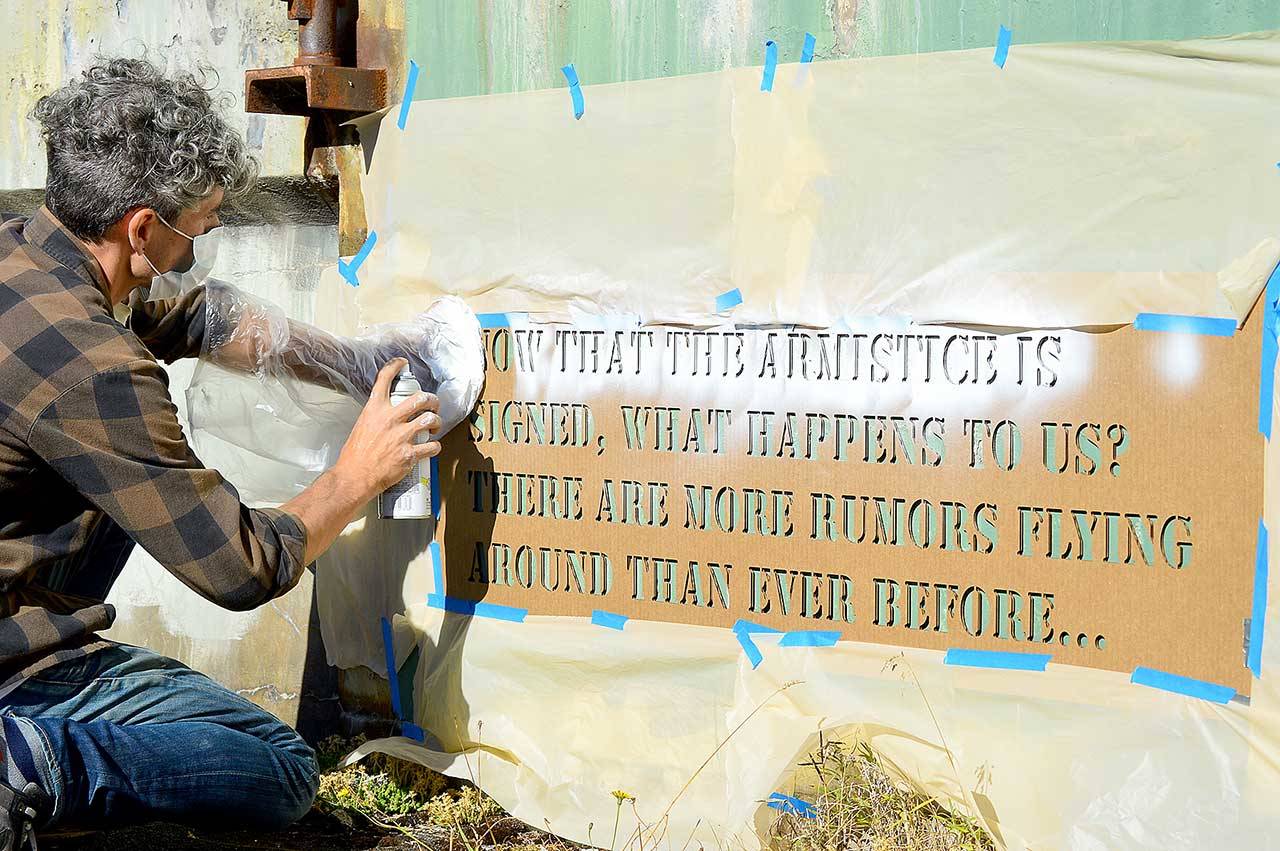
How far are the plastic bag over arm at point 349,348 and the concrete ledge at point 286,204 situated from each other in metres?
0.54

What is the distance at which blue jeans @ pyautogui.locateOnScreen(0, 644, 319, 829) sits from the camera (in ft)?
6.97

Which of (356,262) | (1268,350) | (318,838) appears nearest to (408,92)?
(356,262)

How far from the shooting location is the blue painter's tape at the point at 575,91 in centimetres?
281

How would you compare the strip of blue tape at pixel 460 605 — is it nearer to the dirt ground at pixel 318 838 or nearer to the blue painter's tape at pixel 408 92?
the dirt ground at pixel 318 838

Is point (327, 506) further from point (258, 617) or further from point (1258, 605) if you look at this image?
point (1258, 605)

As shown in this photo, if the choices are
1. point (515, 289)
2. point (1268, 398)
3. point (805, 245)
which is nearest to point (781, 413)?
point (805, 245)

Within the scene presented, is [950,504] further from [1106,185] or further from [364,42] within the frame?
[364,42]

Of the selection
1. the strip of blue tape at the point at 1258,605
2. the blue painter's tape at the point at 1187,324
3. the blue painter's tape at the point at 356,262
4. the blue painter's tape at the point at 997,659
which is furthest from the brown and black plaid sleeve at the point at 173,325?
the strip of blue tape at the point at 1258,605

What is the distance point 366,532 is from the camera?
3.18 meters

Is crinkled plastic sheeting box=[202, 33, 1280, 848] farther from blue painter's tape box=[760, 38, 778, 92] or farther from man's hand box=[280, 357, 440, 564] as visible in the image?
man's hand box=[280, 357, 440, 564]

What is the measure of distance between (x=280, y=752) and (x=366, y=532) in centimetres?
82

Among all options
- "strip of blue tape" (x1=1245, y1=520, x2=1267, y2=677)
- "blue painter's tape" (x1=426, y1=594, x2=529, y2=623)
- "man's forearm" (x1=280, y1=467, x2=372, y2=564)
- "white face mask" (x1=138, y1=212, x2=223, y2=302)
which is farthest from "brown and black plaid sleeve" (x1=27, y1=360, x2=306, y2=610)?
"strip of blue tape" (x1=1245, y1=520, x2=1267, y2=677)

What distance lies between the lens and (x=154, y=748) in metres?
2.22

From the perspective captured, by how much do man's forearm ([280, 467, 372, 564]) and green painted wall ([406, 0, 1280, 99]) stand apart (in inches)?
40.8
